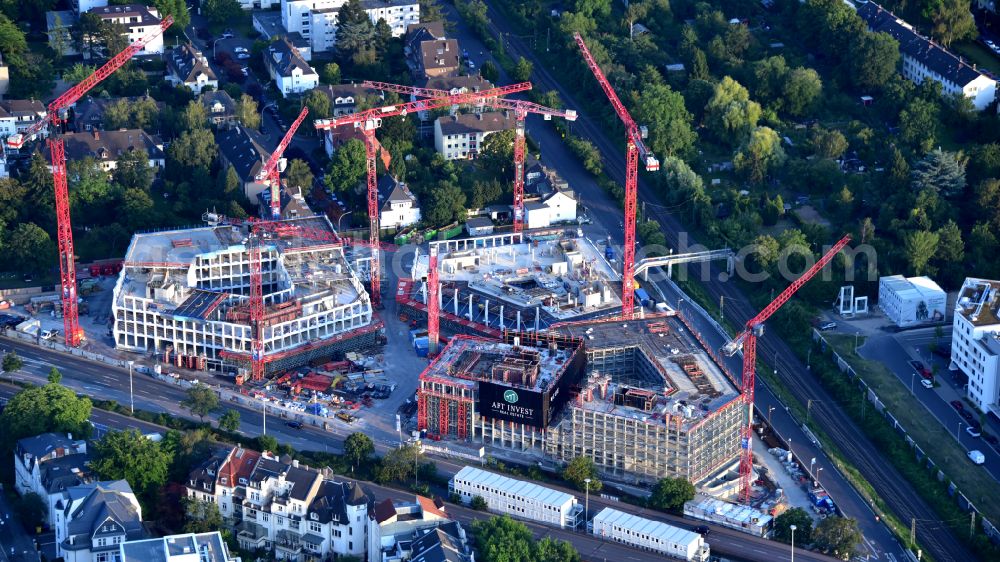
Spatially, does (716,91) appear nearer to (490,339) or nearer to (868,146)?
(868,146)

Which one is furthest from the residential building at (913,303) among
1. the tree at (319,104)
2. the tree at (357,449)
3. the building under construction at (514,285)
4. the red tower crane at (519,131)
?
the tree at (319,104)

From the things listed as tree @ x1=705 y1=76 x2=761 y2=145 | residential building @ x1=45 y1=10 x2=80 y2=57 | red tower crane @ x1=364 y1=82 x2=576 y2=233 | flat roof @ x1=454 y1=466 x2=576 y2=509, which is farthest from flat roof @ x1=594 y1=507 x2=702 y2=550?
residential building @ x1=45 y1=10 x2=80 y2=57

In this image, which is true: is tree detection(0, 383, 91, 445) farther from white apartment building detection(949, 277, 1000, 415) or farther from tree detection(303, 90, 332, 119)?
white apartment building detection(949, 277, 1000, 415)

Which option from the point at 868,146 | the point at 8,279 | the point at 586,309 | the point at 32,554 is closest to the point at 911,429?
the point at 586,309

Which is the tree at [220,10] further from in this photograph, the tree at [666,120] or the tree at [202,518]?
the tree at [202,518]

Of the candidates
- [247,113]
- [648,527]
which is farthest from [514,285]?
[247,113]
